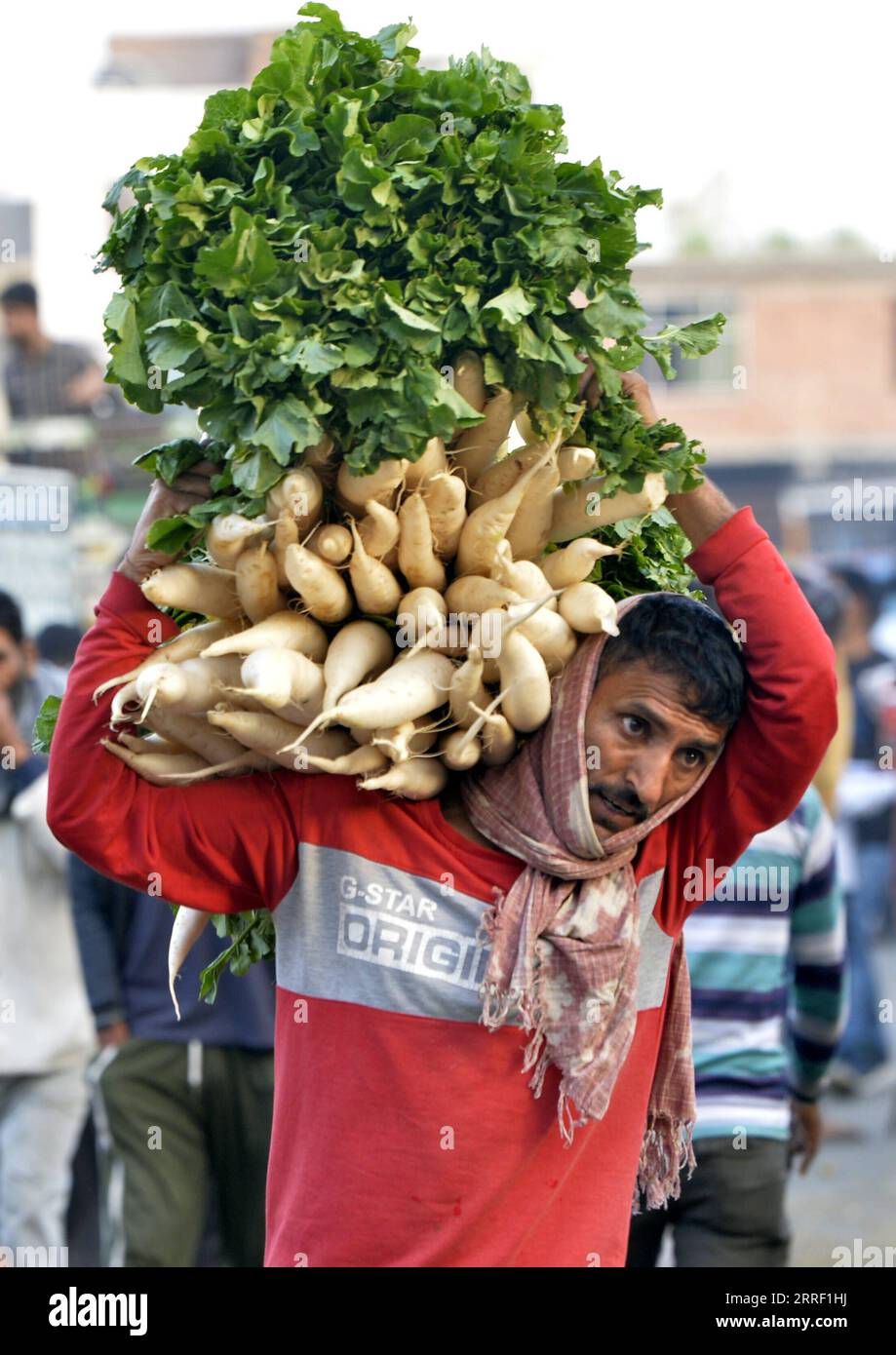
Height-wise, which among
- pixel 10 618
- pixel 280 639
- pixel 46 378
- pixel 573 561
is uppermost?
pixel 46 378

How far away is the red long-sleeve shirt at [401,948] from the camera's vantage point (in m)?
2.67

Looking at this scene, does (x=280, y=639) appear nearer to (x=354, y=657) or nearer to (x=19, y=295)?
(x=354, y=657)

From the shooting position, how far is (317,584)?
269cm

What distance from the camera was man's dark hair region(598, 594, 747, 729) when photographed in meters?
2.71

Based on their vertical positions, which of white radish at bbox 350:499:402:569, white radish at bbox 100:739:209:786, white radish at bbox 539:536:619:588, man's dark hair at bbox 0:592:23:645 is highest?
man's dark hair at bbox 0:592:23:645

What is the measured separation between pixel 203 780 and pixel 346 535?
474mm

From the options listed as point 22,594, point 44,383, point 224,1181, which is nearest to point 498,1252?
point 224,1181

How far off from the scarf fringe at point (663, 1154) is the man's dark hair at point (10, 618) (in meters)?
3.53

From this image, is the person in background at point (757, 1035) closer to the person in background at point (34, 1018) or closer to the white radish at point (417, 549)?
the white radish at point (417, 549)

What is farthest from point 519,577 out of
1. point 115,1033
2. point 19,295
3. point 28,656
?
point 19,295

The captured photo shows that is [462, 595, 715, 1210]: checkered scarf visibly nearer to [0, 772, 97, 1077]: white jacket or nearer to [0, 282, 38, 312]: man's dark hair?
[0, 772, 97, 1077]: white jacket

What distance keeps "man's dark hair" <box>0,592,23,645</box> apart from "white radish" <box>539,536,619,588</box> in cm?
347

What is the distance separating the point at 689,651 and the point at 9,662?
12.3 ft

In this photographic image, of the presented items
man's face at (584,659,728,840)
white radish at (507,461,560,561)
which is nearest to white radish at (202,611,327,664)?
white radish at (507,461,560,561)
